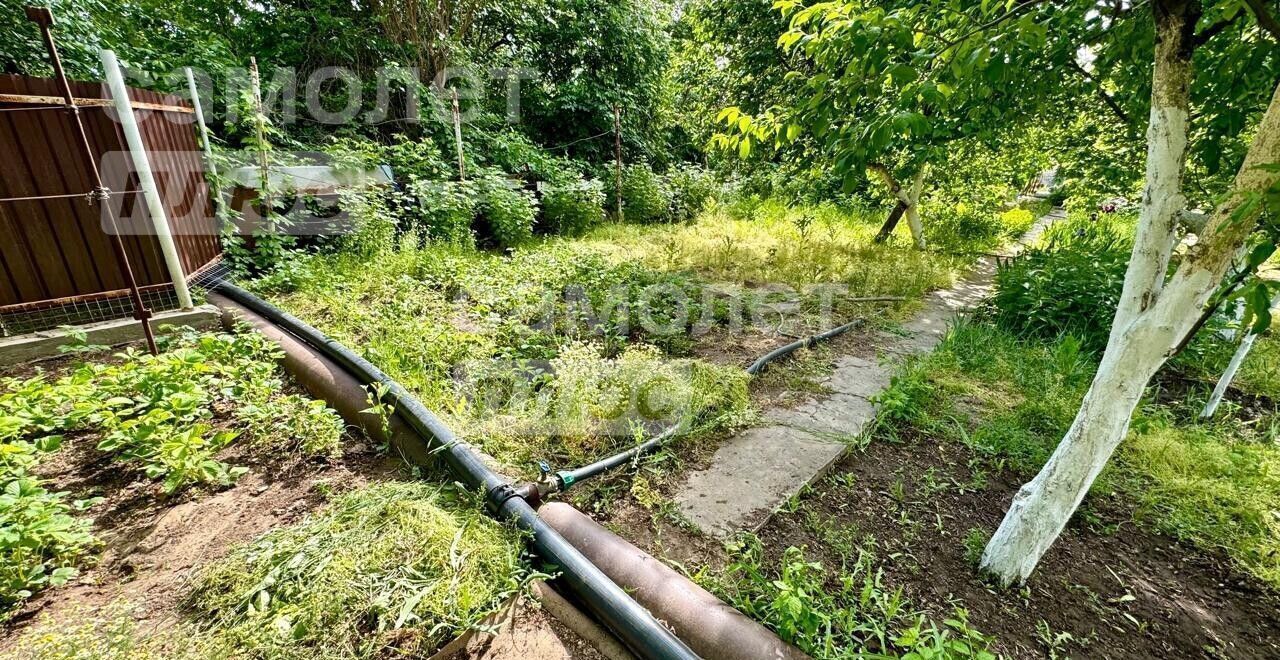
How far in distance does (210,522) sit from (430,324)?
1.82m

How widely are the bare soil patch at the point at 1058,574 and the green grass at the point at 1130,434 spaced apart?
15 cm

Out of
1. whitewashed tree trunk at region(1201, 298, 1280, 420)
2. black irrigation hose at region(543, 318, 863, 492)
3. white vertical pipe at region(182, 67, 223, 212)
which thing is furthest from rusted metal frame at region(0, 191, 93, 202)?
whitewashed tree trunk at region(1201, 298, 1280, 420)

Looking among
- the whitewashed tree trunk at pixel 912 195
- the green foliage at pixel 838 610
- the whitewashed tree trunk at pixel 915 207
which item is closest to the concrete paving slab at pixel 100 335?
the green foliage at pixel 838 610

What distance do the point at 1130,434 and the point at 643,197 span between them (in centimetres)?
756

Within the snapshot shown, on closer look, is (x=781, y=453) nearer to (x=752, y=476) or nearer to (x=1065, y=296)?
(x=752, y=476)

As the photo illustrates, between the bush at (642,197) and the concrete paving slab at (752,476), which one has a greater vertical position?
the bush at (642,197)

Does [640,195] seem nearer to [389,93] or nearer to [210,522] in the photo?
[389,93]

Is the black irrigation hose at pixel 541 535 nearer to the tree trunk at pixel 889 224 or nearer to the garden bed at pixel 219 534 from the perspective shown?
the garden bed at pixel 219 534

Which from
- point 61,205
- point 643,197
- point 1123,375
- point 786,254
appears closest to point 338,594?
point 1123,375

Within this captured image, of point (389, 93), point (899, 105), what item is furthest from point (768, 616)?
point (389, 93)

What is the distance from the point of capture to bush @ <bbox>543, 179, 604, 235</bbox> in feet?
24.1

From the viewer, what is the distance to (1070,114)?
4.48 m

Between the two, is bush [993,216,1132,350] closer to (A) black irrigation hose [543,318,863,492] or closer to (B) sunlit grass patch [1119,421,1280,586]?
(B) sunlit grass patch [1119,421,1280,586]

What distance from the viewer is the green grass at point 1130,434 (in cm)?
209
